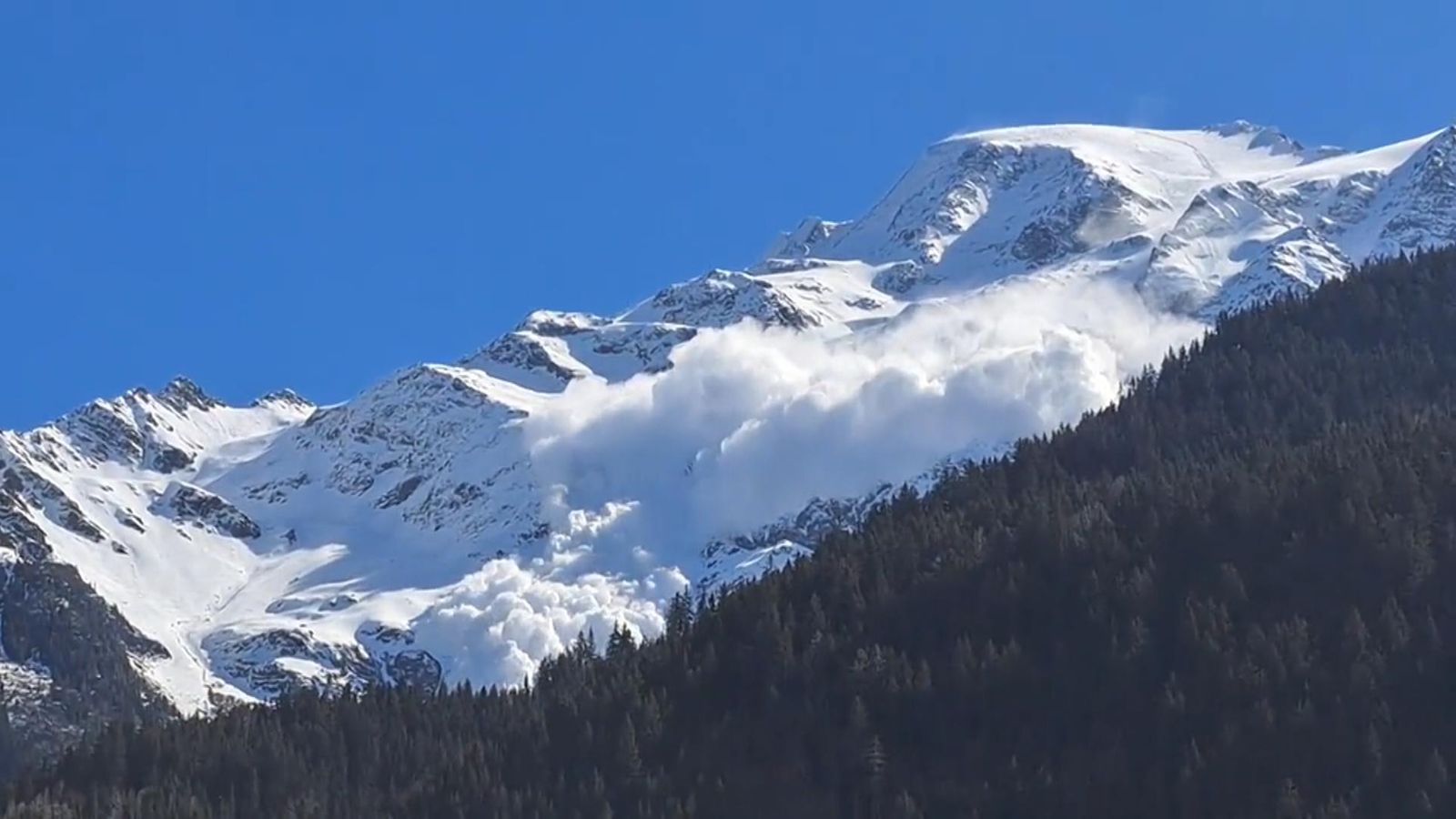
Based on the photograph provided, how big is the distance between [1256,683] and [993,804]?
20906mm

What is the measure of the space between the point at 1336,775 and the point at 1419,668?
13.8 meters

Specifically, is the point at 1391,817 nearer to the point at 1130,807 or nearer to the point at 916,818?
the point at 1130,807

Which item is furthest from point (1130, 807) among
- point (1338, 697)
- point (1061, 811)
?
point (1338, 697)

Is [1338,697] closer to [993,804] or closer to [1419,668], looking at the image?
[1419,668]

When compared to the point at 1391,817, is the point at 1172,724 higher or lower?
higher

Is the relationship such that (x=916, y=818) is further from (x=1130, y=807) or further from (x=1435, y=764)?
(x=1435, y=764)

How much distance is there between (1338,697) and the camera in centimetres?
19412

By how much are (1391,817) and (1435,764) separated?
16.1 feet

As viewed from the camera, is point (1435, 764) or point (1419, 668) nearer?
point (1435, 764)

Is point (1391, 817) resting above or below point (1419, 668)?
below

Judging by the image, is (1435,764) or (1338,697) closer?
(1435,764)

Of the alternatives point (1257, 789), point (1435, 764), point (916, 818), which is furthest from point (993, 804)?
point (1435, 764)

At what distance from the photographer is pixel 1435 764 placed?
181 m

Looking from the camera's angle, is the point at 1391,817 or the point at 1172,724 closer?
the point at 1391,817
